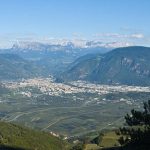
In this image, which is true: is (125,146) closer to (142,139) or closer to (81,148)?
(142,139)

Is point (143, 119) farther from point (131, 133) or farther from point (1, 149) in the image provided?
point (1, 149)

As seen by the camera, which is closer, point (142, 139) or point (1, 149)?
point (142, 139)

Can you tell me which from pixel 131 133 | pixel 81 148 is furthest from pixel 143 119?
pixel 81 148

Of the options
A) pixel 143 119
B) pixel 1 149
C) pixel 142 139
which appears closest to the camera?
pixel 142 139

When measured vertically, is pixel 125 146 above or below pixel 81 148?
above

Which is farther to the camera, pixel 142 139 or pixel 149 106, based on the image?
pixel 149 106

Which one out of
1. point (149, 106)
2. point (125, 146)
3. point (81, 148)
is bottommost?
point (81, 148)

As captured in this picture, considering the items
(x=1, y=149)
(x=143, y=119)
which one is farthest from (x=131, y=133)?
(x=1, y=149)

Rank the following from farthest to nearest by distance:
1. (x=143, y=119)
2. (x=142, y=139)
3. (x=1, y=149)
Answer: (x=1, y=149) < (x=143, y=119) < (x=142, y=139)

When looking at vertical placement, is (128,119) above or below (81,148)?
above
